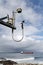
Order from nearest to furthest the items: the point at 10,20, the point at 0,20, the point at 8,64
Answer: the point at 0,20 → the point at 10,20 → the point at 8,64

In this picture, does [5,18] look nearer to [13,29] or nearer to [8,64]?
[13,29]

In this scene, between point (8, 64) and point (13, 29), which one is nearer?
point (13, 29)

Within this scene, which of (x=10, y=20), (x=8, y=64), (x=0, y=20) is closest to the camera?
(x=0, y=20)

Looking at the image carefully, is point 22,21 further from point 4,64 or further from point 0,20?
point 4,64

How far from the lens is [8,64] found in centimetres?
1455

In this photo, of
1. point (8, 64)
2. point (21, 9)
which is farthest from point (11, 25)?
point (8, 64)

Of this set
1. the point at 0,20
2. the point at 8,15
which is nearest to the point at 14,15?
the point at 8,15

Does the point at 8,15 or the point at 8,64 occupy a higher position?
the point at 8,15

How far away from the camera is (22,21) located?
13914 mm

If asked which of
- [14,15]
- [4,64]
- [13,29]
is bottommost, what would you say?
[4,64]

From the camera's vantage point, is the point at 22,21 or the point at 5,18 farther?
the point at 22,21

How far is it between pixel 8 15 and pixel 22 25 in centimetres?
121

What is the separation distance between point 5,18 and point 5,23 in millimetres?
340

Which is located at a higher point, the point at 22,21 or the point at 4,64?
the point at 22,21
